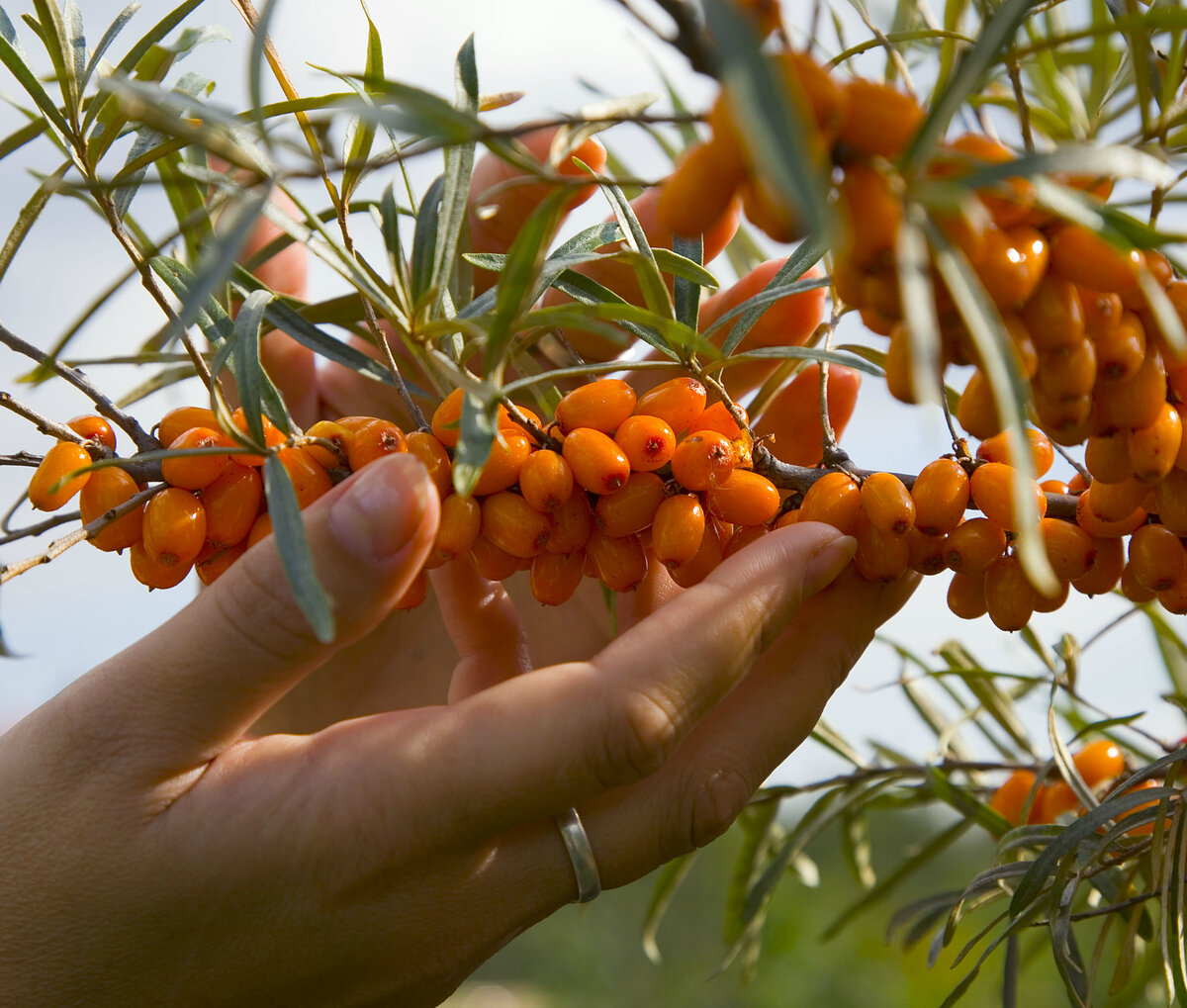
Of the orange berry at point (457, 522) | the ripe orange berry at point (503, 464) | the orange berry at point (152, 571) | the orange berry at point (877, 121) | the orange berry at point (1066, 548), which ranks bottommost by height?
the orange berry at point (1066, 548)

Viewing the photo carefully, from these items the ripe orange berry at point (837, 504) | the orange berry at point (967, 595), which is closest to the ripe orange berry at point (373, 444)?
the ripe orange berry at point (837, 504)

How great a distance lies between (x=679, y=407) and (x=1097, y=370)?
22 cm

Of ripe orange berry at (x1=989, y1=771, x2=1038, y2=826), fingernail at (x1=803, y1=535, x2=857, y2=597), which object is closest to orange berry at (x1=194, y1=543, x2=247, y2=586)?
fingernail at (x1=803, y1=535, x2=857, y2=597)

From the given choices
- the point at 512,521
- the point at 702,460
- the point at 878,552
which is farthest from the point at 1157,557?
the point at 512,521

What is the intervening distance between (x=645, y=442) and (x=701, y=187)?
0.21 metres

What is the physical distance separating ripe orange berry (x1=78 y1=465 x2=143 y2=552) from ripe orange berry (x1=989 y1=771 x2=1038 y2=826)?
72 cm

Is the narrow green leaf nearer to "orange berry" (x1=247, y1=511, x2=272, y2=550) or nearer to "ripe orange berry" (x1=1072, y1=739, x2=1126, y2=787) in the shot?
"orange berry" (x1=247, y1=511, x2=272, y2=550)

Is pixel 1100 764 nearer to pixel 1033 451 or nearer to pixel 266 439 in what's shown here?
pixel 1033 451

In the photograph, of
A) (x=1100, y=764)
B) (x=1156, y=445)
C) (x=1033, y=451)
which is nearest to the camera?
(x=1156, y=445)

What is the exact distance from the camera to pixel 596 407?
1.68 ft

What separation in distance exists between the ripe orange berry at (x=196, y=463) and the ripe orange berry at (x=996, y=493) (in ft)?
1.40

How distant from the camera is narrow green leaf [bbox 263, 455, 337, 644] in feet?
1.20

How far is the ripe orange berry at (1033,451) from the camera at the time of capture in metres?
0.52

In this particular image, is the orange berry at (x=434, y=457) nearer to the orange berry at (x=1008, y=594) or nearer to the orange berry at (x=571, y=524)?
the orange berry at (x=571, y=524)
